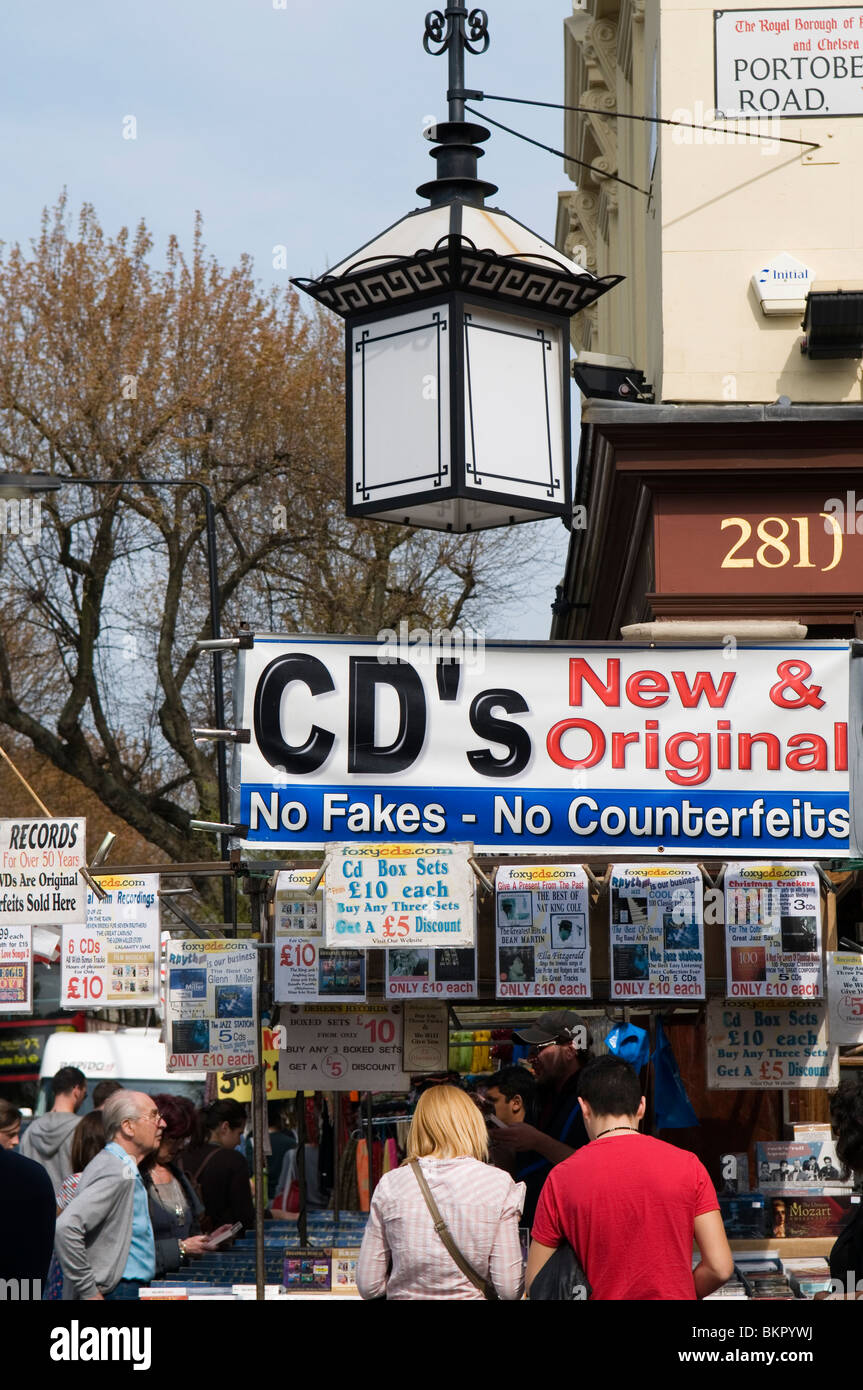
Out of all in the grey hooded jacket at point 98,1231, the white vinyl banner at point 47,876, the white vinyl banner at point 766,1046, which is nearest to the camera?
the grey hooded jacket at point 98,1231

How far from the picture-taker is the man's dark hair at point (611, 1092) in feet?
17.9

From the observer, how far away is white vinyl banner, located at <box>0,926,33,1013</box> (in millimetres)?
10820

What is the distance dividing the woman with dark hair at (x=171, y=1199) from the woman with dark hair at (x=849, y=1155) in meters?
4.03

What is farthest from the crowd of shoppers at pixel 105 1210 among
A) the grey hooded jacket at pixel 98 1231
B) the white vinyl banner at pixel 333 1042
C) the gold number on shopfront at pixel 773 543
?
the gold number on shopfront at pixel 773 543

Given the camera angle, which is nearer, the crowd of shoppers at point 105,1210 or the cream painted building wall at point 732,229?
the crowd of shoppers at point 105,1210

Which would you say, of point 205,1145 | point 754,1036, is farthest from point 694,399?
point 205,1145

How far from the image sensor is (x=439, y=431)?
21.2ft

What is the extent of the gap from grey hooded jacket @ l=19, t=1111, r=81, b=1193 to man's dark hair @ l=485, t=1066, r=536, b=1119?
14.0ft

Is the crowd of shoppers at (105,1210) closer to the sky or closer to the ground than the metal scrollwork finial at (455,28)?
closer to the ground

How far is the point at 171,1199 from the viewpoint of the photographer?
9977 millimetres

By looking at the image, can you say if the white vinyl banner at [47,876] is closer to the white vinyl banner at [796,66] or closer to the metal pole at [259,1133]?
the metal pole at [259,1133]

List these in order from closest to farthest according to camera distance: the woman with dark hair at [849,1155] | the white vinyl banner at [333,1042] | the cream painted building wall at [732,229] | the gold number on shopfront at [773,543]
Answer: the woman with dark hair at [849,1155]
the white vinyl banner at [333,1042]
the gold number on shopfront at [773,543]
the cream painted building wall at [732,229]

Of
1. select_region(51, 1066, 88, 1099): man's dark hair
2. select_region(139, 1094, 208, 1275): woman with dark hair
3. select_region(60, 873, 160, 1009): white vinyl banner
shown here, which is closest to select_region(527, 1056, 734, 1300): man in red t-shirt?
select_region(60, 873, 160, 1009): white vinyl banner
